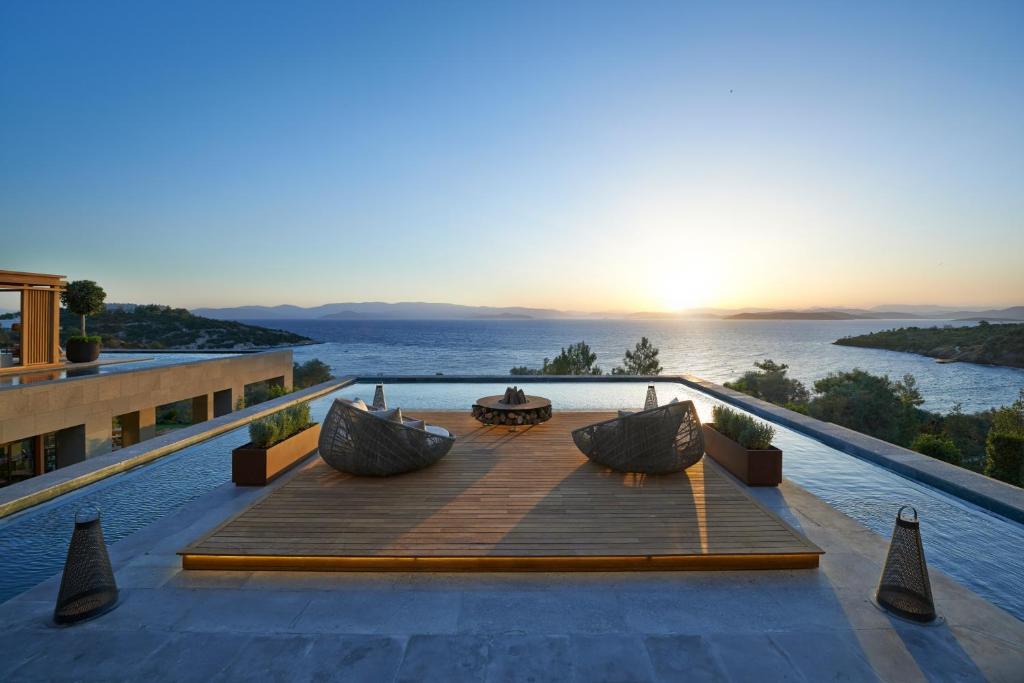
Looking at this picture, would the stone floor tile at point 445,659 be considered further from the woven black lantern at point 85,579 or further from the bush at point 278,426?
the bush at point 278,426

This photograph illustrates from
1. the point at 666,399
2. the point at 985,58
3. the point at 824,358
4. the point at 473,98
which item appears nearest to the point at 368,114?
the point at 473,98

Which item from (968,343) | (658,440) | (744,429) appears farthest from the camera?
(968,343)

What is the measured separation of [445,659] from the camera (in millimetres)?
2164

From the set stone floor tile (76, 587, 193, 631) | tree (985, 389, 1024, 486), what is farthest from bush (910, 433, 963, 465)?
stone floor tile (76, 587, 193, 631)

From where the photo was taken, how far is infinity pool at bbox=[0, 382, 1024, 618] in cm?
296

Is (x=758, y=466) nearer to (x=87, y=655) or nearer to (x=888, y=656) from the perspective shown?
(x=888, y=656)

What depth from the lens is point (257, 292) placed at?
3172 cm

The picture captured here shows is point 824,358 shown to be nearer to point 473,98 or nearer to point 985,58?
point 985,58

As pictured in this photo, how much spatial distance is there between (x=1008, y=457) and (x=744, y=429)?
4.28m

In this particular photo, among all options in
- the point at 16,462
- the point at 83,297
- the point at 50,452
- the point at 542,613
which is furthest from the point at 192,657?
the point at 83,297

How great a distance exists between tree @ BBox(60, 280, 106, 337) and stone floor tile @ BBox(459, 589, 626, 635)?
12.8m

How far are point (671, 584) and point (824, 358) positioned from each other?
178 feet

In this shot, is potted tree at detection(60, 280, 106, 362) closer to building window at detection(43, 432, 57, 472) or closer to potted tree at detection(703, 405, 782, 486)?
building window at detection(43, 432, 57, 472)

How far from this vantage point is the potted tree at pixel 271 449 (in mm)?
4395
